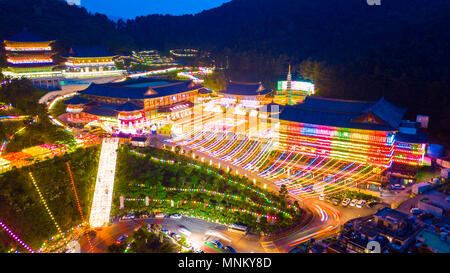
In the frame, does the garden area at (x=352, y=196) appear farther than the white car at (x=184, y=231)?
Yes

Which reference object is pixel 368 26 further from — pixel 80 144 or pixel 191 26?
pixel 80 144

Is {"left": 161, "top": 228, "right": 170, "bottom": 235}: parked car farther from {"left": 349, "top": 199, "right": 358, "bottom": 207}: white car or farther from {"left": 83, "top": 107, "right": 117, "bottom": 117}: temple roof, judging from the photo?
{"left": 83, "top": 107, "right": 117, "bottom": 117}: temple roof

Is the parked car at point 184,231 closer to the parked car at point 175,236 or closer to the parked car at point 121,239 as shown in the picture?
the parked car at point 175,236

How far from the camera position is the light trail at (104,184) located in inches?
664

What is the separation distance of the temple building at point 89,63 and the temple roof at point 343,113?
2317 cm

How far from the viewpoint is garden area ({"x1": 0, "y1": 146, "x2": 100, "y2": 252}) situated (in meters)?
14.9

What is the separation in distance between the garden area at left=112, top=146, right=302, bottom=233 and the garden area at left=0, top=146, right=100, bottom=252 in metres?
1.96

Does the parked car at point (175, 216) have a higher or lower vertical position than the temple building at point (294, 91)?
lower

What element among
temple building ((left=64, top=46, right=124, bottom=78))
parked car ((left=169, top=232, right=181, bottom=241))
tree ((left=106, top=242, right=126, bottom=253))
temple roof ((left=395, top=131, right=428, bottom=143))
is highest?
temple building ((left=64, top=46, right=124, bottom=78))

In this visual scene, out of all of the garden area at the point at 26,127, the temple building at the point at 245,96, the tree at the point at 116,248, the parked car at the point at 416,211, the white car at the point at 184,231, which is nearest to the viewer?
the tree at the point at 116,248

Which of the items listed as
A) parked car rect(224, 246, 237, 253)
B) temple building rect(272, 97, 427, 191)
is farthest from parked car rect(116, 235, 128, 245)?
temple building rect(272, 97, 427, 191)

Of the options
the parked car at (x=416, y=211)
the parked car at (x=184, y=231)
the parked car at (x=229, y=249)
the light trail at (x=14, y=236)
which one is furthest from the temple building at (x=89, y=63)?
the parked car at (x=416, y=211)

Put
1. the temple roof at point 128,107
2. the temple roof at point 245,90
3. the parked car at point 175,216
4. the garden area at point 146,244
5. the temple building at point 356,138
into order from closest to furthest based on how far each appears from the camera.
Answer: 1. the garden area at point 146,244
2. the parked car at point 175,216
3. the temple building at point 356,138
4. the temple roof at point 128,107
5. the temple roof at point 245,90

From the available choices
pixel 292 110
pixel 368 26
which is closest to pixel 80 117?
pixel 292 110
